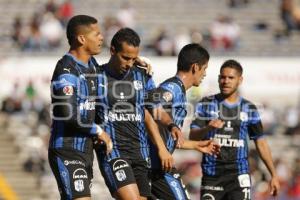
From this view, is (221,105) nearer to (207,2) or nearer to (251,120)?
(251,120)

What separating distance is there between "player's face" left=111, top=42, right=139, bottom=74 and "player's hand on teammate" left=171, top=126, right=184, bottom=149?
2.94 feet

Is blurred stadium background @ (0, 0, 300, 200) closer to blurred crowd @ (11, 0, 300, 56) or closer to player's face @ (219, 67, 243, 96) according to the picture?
blurred crowd @ (11, 0, 300, 56)

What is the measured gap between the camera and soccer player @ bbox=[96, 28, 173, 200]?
11.1 m

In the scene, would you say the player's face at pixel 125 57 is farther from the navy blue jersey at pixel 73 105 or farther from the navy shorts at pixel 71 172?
the navy shorts at pixel 71 172

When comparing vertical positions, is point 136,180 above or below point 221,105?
below

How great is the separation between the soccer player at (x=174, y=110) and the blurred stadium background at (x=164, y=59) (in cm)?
838

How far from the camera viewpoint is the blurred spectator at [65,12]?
27891mm

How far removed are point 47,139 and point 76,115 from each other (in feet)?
42.1

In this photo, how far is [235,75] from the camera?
12.9 meters

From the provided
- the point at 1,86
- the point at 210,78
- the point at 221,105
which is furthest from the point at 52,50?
the point at 221,105

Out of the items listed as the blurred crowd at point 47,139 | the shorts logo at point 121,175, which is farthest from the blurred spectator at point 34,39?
the shorts logo at point 121,175

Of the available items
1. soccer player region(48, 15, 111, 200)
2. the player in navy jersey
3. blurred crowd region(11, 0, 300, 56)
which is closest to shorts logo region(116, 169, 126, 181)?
soccer player region(48, 15, 111, 200)

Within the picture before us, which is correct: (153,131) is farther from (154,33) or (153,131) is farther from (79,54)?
(154,33)

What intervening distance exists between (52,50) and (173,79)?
50.4 feet
